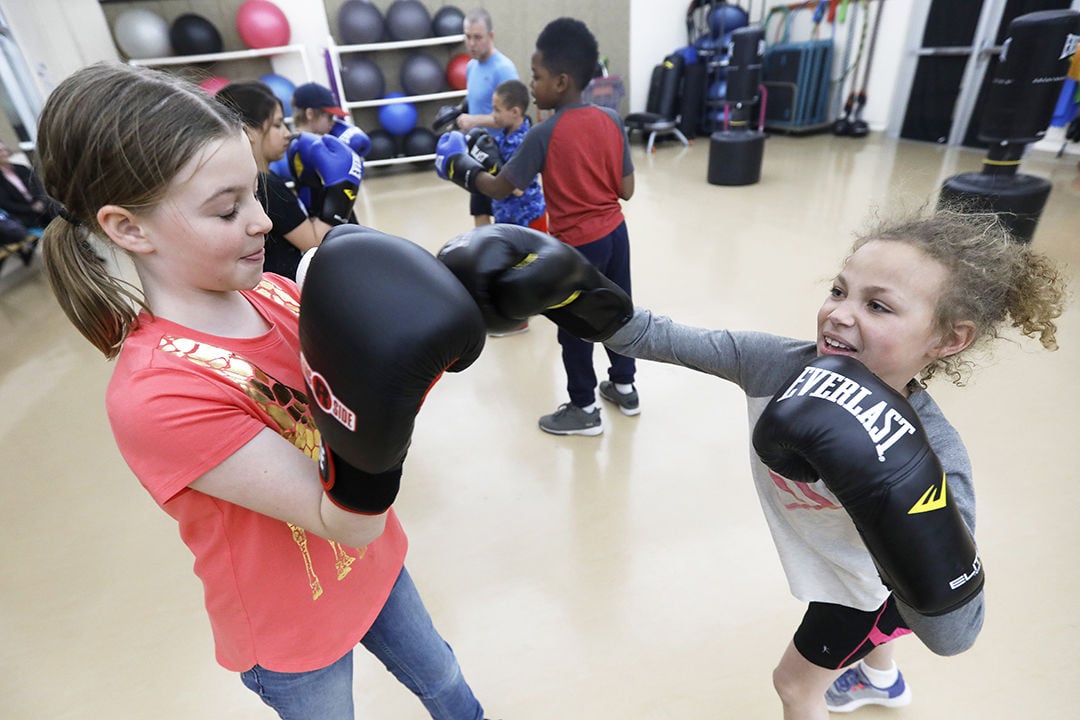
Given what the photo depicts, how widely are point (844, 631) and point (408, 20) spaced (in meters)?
A: 6.72

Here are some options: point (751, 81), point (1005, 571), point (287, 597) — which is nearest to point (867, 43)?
point (751, 81)

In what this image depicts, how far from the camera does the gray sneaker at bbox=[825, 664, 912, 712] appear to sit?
1.17 metres

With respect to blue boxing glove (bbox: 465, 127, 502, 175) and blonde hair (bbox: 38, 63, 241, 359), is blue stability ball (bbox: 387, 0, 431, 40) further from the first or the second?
blonde hair (bbox: 38, 63, 241, 359)

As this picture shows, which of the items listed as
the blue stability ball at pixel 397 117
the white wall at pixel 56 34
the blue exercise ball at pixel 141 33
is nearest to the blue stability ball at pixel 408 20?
the blue stability ball at pixel 397 117

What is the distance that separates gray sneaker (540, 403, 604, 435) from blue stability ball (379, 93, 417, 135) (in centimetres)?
531

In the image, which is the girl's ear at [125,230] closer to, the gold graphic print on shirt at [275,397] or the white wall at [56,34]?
the gold graphic print on shirt at [275,397]

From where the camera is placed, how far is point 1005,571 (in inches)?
56.0

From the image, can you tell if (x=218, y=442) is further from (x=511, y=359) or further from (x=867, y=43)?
(x=867, y=43)

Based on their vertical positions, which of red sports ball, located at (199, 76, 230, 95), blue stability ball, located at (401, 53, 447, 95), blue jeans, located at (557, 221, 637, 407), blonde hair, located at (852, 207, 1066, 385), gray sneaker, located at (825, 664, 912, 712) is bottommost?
gray sneaker, located at (825, 664, 912, 712)

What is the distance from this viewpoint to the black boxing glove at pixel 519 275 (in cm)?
76

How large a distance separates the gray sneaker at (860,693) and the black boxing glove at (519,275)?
943mm

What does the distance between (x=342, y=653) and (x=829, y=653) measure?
72cm

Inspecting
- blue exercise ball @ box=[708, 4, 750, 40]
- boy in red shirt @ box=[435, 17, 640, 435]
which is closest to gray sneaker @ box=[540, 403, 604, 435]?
boy in red shirt @ box=[435, 17, 640, 435]

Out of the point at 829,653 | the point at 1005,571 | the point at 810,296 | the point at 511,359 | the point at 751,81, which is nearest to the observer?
the point at 829,653
